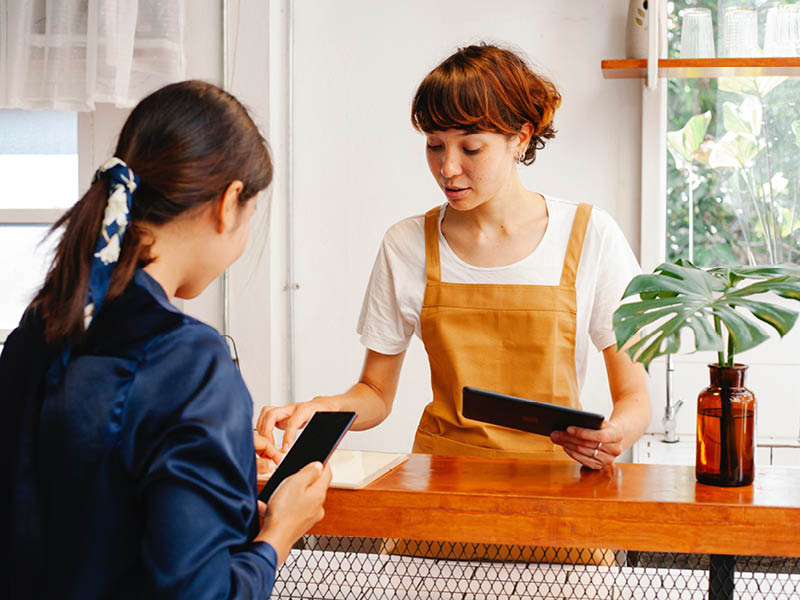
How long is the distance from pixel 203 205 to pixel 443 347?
3.06ft

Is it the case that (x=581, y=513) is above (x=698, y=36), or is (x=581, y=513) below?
below

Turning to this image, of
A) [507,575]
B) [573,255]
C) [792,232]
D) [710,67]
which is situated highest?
[710,67]

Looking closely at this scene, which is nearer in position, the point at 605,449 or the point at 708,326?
the point at 708,326

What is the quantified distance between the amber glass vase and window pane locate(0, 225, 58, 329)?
2384 mm

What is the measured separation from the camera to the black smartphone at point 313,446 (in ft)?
3.84

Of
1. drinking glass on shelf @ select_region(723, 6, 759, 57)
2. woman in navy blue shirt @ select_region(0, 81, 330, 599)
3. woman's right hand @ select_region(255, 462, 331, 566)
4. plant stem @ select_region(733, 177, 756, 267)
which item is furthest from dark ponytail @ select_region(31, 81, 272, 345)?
plant stem @ select_region(733, 177, 756, 267)

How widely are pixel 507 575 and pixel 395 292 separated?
709 millimetres

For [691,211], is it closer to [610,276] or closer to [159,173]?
[610,276]

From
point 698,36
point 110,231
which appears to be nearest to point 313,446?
point 110,231

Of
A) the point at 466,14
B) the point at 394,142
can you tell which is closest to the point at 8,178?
the point at 394,142

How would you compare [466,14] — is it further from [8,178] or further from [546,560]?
[546,560]

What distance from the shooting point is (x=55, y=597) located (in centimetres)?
85

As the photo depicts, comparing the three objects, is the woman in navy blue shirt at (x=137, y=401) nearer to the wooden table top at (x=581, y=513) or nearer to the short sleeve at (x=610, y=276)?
the wooden table top at (x=581, y=513)

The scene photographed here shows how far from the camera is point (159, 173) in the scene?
3.00 ft
